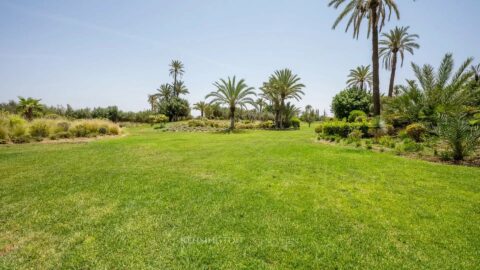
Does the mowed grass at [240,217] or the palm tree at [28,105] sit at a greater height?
the palm tree at [28,105]

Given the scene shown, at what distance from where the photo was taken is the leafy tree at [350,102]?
99.1ft

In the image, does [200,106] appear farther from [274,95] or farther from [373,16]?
[373,16]

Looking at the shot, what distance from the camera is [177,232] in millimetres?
3736

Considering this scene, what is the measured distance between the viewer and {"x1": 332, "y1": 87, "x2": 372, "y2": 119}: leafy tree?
30219mm

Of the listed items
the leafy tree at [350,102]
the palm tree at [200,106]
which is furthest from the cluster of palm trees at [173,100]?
the leafy tree at [350,102]

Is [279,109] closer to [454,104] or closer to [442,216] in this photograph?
[454,104]

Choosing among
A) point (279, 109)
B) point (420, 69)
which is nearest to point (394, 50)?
point (279, 109)

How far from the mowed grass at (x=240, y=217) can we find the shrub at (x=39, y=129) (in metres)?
10.6

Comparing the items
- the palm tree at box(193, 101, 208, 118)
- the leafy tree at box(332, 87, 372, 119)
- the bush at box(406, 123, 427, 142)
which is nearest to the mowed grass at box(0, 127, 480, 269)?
the bush at box(406, 123, 427, 142)

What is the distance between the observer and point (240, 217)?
4.24 meters

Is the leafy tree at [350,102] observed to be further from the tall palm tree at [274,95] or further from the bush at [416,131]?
the bush at [416,131]

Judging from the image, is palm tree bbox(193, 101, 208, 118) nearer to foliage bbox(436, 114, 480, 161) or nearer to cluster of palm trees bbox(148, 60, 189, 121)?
cluster of palm trees bbox(148, 60, 189, 121)

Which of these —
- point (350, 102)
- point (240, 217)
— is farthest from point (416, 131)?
point (350, 102)

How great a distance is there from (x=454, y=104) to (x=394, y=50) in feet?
80.7
